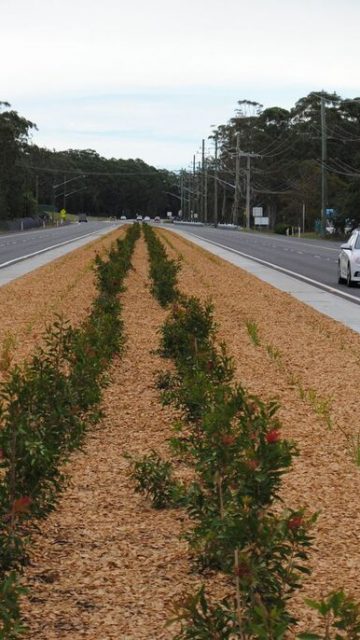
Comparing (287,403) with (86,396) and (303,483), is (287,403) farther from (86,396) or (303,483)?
(303,483)

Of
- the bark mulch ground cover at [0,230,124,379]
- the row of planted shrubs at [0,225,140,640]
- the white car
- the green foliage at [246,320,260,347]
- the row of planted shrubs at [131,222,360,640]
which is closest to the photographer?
the row of planted shrubs at [131,222,360,640]

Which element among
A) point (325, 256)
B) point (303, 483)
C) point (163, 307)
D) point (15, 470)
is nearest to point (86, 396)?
point (303, 483)

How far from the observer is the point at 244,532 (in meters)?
4.15

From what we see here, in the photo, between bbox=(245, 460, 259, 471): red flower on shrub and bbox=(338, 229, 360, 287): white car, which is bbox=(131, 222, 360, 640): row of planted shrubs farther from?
bbox=(338, 229, 360, 287): white car

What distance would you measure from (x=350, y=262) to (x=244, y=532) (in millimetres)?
23426

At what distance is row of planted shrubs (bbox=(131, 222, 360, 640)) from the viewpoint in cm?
370

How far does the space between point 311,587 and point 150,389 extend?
621cm

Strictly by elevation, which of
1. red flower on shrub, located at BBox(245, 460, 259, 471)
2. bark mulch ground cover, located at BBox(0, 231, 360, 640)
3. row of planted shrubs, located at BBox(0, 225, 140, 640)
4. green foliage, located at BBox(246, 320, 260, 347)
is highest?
red flower on shrub, located at BBox(245, 460, 259, 471)

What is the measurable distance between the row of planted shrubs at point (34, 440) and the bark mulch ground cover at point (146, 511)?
0.65ft

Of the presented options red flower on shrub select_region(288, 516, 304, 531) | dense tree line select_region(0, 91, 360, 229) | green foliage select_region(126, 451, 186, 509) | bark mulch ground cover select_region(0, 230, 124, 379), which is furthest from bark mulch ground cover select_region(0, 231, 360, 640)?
dense tree line select_region(0, 91, 360, 229)

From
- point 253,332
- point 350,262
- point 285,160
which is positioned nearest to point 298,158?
point 285,160

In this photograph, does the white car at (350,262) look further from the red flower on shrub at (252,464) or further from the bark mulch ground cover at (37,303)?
the red flower on shrub at (252,464)

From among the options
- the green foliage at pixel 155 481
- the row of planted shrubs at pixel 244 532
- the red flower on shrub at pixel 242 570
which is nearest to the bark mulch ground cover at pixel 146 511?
the green foliage at pixel 155 481

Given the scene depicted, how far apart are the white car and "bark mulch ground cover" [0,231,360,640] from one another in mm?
12556
